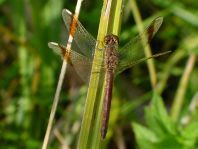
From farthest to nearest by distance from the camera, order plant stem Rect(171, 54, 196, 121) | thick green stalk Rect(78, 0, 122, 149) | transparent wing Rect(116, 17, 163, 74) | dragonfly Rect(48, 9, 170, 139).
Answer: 1. plant stem Rect(171, 54, 196, 121)
2. transparent wing Rect(116, 17, 163, 74)
3. dragonfly Rect(48, 9, 170, 139)
4. thick green stalk Rect(78, 0, 122, 149)

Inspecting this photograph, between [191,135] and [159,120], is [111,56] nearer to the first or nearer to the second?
[159,120]

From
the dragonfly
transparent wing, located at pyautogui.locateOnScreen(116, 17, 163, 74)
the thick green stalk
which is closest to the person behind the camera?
the thick green stalk

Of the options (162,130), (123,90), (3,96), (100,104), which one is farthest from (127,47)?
(3,96)

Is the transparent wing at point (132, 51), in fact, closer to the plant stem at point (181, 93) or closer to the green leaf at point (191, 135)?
the green leaf at point (191, 135)

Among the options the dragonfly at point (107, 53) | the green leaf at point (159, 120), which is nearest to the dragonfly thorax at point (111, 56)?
the dragonfly at point (107, 53)

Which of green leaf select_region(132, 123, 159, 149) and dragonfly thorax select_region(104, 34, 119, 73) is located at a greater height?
dragonfly thorax select_region(104, 34, 119, 73)

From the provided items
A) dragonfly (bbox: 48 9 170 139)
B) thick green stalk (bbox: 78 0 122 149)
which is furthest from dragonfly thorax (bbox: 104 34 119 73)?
thick green stalk (bbox: 78 0 122 149)

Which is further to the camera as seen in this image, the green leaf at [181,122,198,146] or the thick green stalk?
the green leaf at [181,122,198,146]

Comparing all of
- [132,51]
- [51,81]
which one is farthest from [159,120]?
[51,81]

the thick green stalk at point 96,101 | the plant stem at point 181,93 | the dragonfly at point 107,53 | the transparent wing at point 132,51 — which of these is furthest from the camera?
the plant stem at point 181,93

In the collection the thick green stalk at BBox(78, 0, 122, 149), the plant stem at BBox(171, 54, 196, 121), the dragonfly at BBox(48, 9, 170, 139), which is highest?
the plant stem at BBox(171, 54, 196, 121)

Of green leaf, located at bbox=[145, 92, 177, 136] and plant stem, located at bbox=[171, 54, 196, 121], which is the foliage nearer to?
green leaf, located at bbox=[145, 92, 177, 136]
